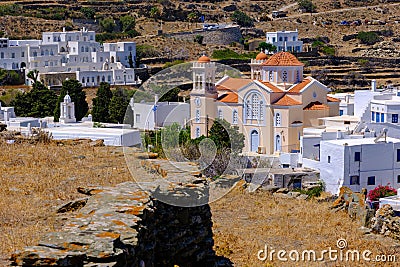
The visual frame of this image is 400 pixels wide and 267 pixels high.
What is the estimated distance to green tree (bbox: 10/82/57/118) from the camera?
39.1 meters

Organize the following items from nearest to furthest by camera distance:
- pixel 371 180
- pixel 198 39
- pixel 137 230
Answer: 1. pixel 137 230
2. pixel 371 180
3. pixel 198 39

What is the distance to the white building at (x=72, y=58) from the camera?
47.2 meters

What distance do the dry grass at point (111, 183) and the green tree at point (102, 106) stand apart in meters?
27.1

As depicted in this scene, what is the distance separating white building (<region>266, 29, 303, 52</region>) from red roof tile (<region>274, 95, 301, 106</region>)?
84.5 feet

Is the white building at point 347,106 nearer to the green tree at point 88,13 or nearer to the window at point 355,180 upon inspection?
the window at point 355,180

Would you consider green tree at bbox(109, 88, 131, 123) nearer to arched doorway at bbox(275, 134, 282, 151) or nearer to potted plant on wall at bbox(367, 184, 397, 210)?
arched doorway at bbox(275, 134, 282, 151)

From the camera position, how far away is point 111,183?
7.43 m

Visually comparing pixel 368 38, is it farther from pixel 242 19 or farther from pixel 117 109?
pixel 117 109

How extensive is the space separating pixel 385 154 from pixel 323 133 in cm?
335

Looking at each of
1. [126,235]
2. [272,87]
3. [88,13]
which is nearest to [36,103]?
[272,87]

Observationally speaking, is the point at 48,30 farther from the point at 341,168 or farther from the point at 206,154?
the point at 206,154

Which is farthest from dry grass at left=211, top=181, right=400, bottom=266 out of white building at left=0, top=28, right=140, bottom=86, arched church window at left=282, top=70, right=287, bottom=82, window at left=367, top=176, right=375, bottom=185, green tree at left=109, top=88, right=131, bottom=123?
white building at left=0, top=28, right=140, bottom=86

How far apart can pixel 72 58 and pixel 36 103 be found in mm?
9588

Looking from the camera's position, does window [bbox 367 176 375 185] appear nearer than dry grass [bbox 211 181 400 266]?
No
